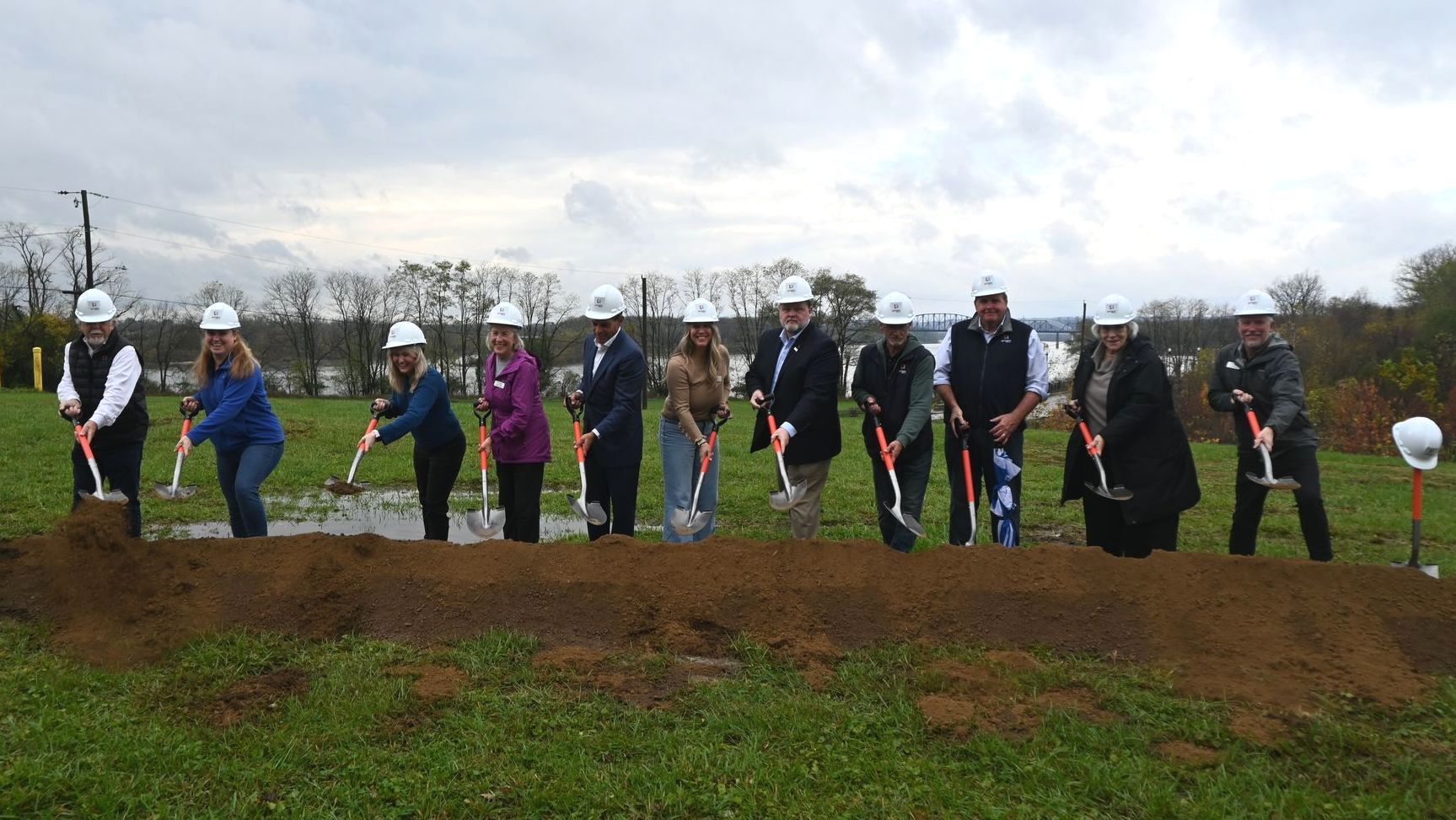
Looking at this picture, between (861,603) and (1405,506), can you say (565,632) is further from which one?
(1405,506)

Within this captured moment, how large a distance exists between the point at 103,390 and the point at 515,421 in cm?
264

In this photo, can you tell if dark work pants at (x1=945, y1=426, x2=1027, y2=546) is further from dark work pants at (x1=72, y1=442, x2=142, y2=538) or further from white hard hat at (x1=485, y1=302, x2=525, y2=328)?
dark work pants at (x1=72, y1=442, x2=142, y2=538)

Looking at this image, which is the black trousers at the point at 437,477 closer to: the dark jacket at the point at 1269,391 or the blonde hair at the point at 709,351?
the blonde hair at the point at 709,351

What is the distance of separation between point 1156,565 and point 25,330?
46.9 m

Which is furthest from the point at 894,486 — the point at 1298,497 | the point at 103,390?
the point at 103,390

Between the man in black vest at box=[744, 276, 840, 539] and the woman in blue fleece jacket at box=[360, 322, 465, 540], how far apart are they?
6.43 feet

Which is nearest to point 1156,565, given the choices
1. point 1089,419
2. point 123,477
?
point 1089,419

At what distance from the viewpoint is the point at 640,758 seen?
10.1 ft

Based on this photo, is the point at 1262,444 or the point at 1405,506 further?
the point at 1405,506

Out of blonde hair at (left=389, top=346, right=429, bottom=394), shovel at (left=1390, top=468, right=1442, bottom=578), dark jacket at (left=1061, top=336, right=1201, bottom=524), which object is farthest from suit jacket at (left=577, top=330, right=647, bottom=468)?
shovel at (left=1390, top=468, right=1442, bottom=578)

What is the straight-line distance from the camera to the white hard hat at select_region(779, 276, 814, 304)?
207 inches

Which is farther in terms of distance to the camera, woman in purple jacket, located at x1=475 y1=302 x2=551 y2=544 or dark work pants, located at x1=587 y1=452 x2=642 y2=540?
dark work pants, located at x1=587 y1=452 x2=642 y2=540

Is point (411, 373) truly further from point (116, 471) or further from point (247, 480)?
point (116, 471)

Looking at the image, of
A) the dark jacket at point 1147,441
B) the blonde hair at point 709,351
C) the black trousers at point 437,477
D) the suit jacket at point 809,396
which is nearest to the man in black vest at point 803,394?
the suit jacket at point 809,396
